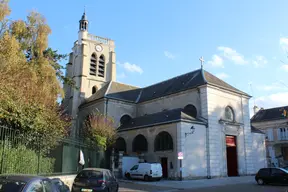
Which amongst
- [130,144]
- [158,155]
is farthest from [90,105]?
[158,155]

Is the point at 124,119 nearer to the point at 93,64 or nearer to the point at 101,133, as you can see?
the point at 101,133

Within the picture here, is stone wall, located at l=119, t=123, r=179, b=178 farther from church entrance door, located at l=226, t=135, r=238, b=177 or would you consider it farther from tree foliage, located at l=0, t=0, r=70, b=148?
Answer: tree foliage, located at l=0, t=0, r=70, b=148

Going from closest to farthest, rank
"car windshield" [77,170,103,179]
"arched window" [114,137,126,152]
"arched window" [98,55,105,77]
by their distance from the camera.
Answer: "car windshield" [77,170,103,179] < "arched window" [114,137,126,152] < "arched window" [98,55,105,77]

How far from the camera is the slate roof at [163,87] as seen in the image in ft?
92.2

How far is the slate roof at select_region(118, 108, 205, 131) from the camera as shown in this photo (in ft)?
79.6

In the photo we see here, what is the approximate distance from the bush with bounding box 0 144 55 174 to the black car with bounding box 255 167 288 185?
549 inches

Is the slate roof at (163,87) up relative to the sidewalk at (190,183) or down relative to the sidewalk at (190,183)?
up

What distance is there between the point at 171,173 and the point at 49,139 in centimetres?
1303

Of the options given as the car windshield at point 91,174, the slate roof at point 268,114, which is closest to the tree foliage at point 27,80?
the car windshield at point 91,174

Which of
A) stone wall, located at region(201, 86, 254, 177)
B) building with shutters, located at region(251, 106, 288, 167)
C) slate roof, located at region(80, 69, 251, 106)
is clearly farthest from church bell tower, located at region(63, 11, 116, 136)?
building with shutters, located at region(251, 106, 288, 167)

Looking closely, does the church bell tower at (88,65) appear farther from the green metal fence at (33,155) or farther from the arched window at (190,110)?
the green metal fence at (33,155)

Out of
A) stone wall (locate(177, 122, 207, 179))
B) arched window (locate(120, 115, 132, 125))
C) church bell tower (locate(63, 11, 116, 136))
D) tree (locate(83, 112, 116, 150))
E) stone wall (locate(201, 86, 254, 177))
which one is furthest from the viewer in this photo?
church bell tower (locate(63, 11, 116, 136))

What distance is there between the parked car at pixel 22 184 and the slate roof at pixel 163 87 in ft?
71.2

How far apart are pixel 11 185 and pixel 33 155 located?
22.3 feet
